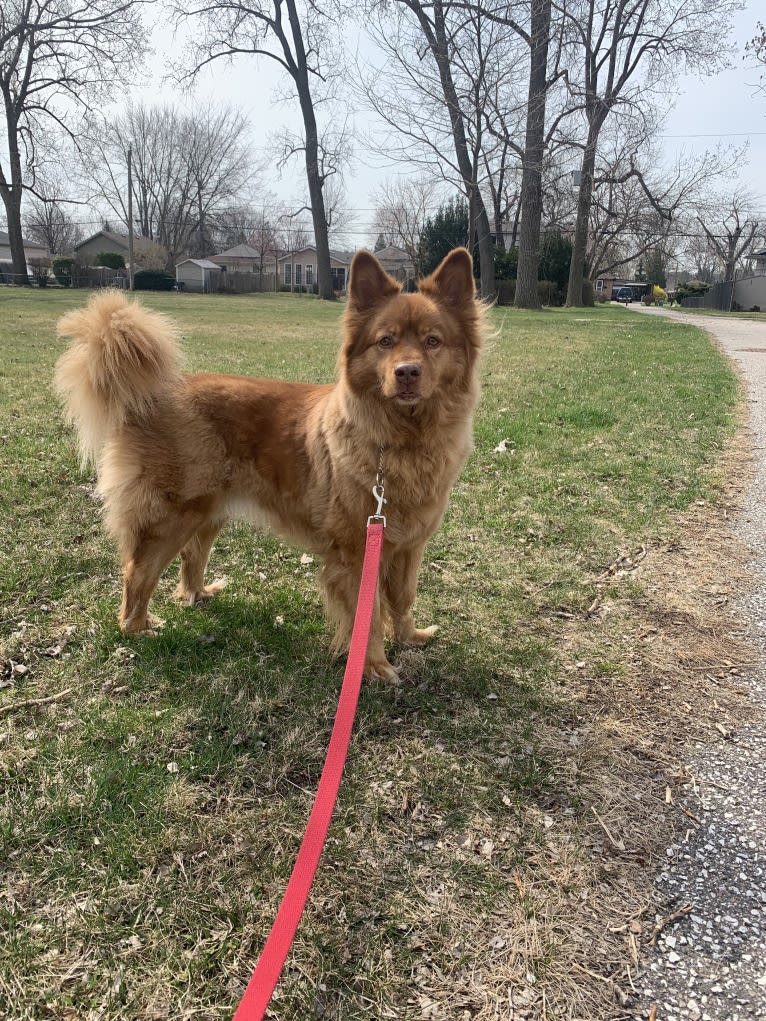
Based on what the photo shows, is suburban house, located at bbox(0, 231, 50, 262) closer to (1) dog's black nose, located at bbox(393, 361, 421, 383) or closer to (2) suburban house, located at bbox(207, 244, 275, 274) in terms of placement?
(2) suburban house, located at bbox(207, 244, 275, 274)

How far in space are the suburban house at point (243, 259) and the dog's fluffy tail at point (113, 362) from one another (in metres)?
82.7

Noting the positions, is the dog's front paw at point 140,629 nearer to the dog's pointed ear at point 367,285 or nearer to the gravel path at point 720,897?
the dog's pointed ear at point 367,285

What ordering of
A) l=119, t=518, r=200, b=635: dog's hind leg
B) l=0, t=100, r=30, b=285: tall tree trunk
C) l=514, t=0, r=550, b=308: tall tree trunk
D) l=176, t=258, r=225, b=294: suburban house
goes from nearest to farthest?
l=119, t=518, r=200, b=635: dog's hind leg → l=514, t=0, r=550, b=308: tall tree trunk → l=0, t=100, r=30, b=285: tall tree trunk → l=176, t=258, r=225, b=294: suburban house

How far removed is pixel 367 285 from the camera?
3.43 meters

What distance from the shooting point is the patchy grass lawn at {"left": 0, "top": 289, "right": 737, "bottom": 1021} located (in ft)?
6.17

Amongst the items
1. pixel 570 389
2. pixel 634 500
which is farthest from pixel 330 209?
pixel 634 500

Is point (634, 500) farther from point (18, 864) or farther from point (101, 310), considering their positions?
point (18, 864)

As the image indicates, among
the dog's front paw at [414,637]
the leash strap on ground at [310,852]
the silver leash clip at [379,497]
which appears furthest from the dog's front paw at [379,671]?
the leash strap on ground at [310,852]

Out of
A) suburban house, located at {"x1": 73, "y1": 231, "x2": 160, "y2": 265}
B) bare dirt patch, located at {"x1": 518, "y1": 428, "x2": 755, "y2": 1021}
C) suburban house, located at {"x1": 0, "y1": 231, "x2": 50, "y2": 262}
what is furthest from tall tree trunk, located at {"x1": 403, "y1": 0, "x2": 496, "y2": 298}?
suburban house, located at {"x1": 0, "y1": 231, "x2": 50, "y2": 262}

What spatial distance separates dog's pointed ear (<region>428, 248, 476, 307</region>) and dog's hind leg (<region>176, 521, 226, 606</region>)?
1.93m

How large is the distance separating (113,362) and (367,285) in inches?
55.6

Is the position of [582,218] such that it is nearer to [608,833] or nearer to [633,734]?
[633,734]

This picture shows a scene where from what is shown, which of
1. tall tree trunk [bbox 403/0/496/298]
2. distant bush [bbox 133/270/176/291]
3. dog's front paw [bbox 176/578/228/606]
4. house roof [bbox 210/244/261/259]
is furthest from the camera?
house roof [bbox 210/244/261/259]

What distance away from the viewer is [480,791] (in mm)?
2580
